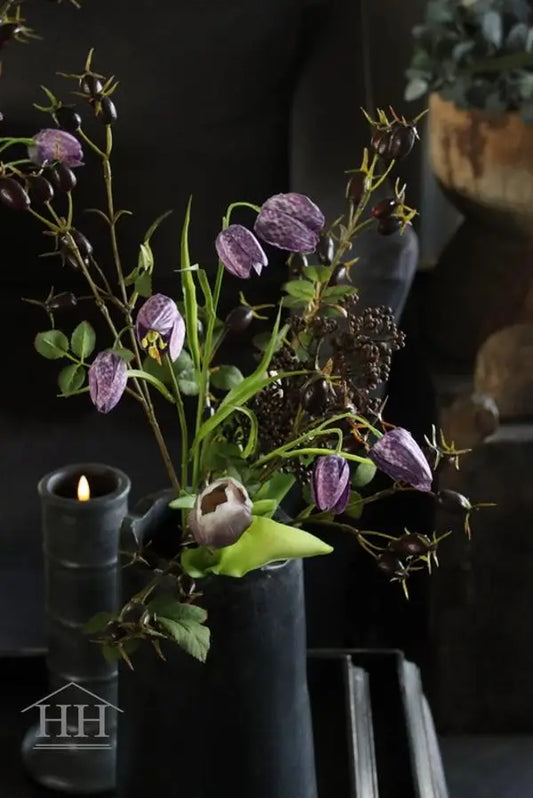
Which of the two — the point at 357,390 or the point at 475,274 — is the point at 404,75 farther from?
the point at 357,390

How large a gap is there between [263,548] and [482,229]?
0.97 m

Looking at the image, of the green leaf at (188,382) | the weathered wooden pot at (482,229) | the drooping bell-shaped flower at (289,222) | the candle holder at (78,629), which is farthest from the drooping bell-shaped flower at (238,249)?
the weathered wooden pot at (482,229)

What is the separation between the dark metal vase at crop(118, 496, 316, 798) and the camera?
68cm

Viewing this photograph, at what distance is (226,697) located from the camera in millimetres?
689

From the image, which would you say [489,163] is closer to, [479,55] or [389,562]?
[479,55]

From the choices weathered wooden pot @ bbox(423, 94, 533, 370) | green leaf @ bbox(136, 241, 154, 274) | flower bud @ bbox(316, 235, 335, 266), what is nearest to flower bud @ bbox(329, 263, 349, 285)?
flower bud @ bbox(316, 235, 335, 266)

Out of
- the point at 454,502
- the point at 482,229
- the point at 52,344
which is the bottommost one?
the point at 454,502

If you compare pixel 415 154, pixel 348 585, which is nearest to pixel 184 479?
pixel 348 585

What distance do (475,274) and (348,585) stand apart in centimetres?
43

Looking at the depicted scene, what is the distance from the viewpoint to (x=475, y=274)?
149 cm

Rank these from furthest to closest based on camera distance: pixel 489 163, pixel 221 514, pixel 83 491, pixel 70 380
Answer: pixel 489 163, pixel 83 491, pixel 70 380, pixel 221 514

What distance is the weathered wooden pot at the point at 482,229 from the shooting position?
1432 mm

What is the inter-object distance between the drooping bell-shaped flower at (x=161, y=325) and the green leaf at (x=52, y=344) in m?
0.10

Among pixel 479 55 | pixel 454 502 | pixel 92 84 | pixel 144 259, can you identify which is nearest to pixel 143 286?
pixel 144 259
